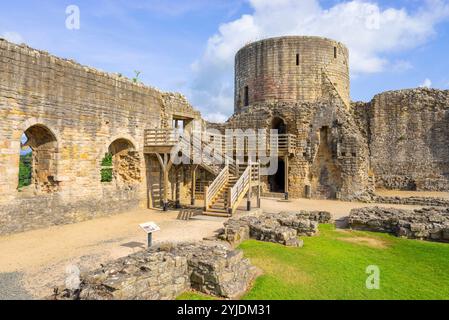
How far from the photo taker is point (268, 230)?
9.84m

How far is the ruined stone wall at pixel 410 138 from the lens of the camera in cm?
2327

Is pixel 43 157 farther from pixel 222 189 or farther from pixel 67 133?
pixel 222 189

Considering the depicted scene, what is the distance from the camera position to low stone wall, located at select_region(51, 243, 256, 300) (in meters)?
5.04

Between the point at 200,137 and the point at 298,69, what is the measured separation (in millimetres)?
13012

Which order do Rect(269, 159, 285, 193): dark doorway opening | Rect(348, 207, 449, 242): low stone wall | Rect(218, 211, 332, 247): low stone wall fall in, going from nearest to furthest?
Rect(218, 211, 332, 247): low stone wall, Rect(348, 207, 449, 242): low stone wall, Rect(269, 159, 285, 193): dark doorway opening

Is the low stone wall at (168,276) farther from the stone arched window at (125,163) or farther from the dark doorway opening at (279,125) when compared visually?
the dark doorway opening at (279,125)

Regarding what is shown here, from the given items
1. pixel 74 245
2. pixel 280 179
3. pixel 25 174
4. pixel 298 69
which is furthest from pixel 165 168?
pixel 25 174

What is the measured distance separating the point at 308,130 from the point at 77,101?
14.6 metres

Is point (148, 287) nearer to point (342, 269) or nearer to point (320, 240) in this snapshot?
point (342, 269)

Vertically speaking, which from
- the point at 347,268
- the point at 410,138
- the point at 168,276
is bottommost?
the point at 347,268

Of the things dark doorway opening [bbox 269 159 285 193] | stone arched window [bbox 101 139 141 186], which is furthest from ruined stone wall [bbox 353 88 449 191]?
stone arched window [bbox 101 139 141 186]

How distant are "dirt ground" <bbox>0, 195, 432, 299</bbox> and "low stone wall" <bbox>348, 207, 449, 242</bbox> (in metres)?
2.25

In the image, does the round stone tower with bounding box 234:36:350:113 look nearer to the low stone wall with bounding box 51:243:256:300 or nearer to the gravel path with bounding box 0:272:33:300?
the low stone wall with bounding box 51:243:256:300

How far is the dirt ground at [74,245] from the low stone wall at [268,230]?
37.0 inches
